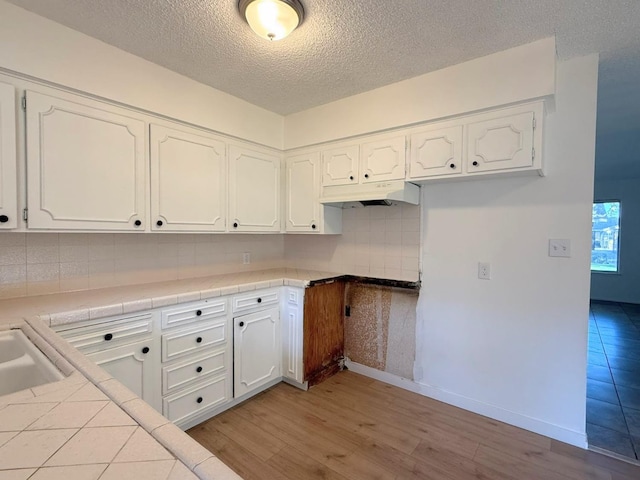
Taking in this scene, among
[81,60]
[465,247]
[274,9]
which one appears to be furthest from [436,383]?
[81,60]

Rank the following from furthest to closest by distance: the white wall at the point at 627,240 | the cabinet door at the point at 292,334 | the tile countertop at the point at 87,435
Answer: the white wall at the point at 627,240 → the cabinet door at the point at 292,334 → the tile countertop at the point at 87,435

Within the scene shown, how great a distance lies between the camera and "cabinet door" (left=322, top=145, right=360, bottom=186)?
269cm

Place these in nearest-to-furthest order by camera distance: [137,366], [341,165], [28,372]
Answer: [28,372] < [137,366] < [341,165]

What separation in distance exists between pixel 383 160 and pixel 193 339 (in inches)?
75.0

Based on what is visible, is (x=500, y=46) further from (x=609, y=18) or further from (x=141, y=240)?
(x=141, y=240)

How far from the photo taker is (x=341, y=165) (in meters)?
2.76

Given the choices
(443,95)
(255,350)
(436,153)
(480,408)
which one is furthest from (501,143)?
(255,350)

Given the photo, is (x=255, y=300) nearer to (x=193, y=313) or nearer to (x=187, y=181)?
(x=193, y=313)

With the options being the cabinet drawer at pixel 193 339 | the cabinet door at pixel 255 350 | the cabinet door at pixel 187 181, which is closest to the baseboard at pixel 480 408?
the cabinet door at pixel 255 350

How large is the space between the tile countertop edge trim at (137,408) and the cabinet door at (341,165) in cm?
216

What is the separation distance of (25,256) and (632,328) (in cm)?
674

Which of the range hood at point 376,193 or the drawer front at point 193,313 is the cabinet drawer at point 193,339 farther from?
the range hood at point 376,193

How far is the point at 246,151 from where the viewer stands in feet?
9.13

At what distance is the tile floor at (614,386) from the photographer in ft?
6.71
